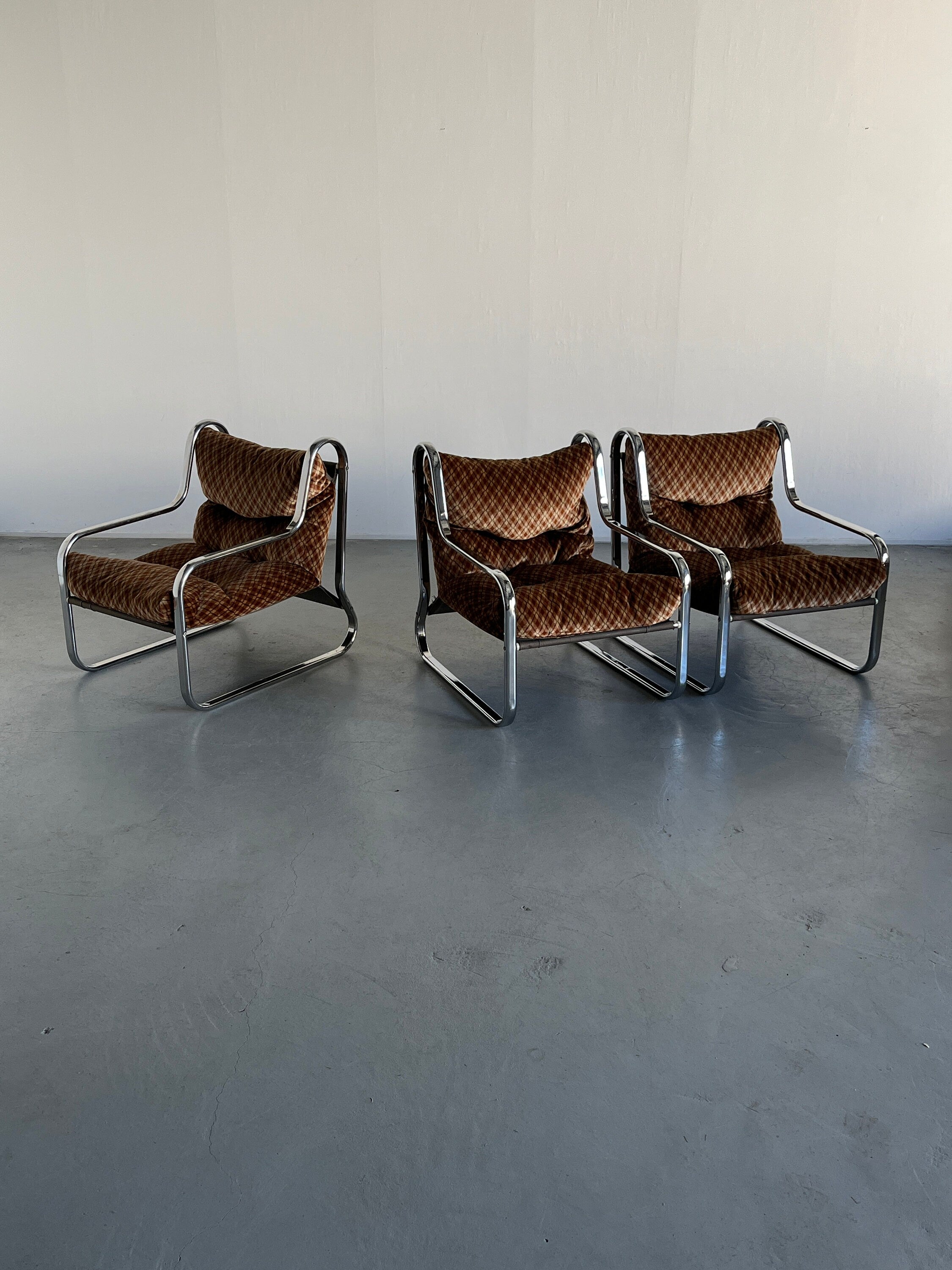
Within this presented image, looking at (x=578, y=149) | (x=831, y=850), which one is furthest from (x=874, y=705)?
(x=578, y=149)

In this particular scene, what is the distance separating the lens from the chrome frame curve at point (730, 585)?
3.45m

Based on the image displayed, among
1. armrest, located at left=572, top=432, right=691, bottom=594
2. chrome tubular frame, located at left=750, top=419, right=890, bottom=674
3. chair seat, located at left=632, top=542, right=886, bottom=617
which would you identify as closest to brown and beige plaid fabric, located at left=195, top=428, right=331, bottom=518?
armrest, located at left=572, top=432, right=691, bottom=594

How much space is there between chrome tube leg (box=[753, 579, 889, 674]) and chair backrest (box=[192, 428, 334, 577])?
165 centimetres

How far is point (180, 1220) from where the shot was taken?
62.3 inches

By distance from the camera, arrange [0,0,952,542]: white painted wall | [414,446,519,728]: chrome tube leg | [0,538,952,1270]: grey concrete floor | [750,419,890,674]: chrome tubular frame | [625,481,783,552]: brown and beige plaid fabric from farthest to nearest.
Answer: [0,0,952,542]: white painted wall → [625,481,783,552]: brown and beige plaid fabric → [750,419,890,674]: chrome tubular frame → [414,446,519,728]: chrome tube leg → [0,538,952,1270]: grey concrete floor

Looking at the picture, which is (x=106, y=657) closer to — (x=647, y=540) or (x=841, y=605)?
(x=647, y=540)

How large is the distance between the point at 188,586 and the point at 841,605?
2.26m

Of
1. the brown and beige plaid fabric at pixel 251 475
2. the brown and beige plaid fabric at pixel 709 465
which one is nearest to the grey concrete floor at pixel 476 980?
the brown and beige plaid fabric at pixel 251 475

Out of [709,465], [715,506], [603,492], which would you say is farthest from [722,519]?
[603,492]

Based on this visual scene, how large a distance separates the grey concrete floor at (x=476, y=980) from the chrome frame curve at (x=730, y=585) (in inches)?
8.2

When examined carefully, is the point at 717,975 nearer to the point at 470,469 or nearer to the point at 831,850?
the point at 831,850

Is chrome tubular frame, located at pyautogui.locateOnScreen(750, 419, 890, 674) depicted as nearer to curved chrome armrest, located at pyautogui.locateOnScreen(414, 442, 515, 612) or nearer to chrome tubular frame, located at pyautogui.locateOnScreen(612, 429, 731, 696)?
chrome tubular frame, located at pyautogui.locateOnScreen(612, 429, 731, 696)

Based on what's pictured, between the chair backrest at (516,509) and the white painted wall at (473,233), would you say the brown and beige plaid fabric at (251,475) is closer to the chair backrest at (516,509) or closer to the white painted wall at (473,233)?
the chair backrest at (516,509)

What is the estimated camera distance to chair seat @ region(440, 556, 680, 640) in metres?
3.23
